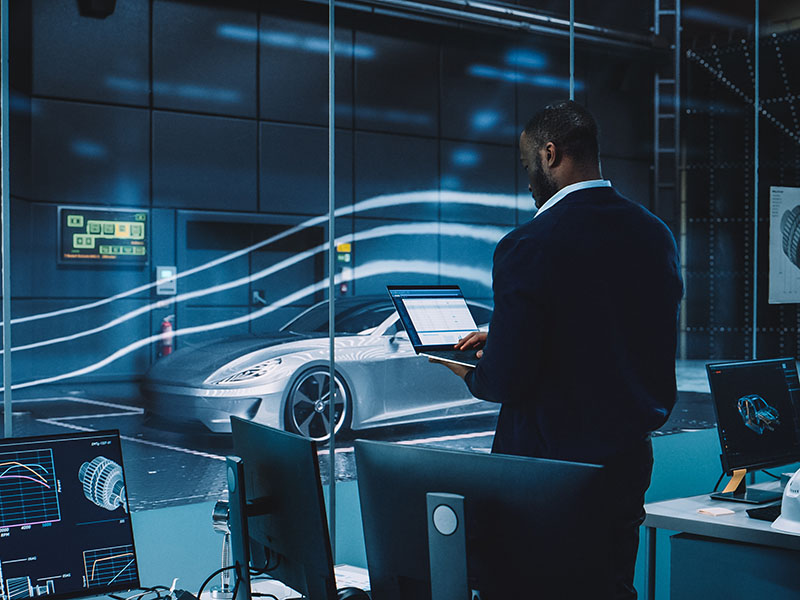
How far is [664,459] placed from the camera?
402 centimetres

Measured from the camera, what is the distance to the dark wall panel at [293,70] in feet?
17.4

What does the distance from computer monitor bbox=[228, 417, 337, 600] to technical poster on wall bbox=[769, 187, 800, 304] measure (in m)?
3.47

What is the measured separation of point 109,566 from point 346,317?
8.28ft

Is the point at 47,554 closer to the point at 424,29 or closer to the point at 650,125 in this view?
the point at 424,29

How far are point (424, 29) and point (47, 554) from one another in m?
6.02

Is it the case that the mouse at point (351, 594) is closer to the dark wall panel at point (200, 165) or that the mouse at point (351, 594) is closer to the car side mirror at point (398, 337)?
the car side mirror at point (398, 337)

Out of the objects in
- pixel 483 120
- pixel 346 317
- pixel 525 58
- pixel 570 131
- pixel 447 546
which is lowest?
pixel 447 546

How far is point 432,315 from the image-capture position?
2.04 meters

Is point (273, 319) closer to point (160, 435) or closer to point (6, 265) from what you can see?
point (160, 435)

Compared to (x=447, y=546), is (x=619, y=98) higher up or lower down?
higher up

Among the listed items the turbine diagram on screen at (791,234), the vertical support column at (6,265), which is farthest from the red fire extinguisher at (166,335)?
the turbine diagram on screen at (791,234)

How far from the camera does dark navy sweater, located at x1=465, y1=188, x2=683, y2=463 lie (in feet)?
5.11

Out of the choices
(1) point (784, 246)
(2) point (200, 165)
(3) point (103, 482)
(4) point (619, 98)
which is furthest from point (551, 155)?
(4) point (619, 98)

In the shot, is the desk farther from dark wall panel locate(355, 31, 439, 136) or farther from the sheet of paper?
dark wall panel locate(355, 31, 439, 136)
